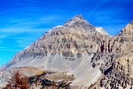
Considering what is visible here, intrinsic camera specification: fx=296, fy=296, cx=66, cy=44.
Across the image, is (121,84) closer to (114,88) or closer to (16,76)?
(114,88)

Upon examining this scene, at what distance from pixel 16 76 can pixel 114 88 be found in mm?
174928

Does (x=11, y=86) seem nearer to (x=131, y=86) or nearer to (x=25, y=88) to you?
(x=25, y=88)

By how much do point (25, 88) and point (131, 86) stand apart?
16611cm

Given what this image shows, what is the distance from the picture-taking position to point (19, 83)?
3117cm

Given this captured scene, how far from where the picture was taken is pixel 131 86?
621 ft

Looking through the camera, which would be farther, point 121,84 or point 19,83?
point 121,84

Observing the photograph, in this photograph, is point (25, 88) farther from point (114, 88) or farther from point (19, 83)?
point (114, 88)

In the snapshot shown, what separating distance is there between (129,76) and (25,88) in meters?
174

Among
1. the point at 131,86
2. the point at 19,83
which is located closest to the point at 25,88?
the point at 19,83

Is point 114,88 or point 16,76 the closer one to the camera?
point 16,76

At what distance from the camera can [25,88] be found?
3131 cm

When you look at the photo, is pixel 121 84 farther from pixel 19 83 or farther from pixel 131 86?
pixel 19 83

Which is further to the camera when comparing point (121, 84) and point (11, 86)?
point (121, 84)

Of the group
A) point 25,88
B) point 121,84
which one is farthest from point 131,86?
point 25,88
